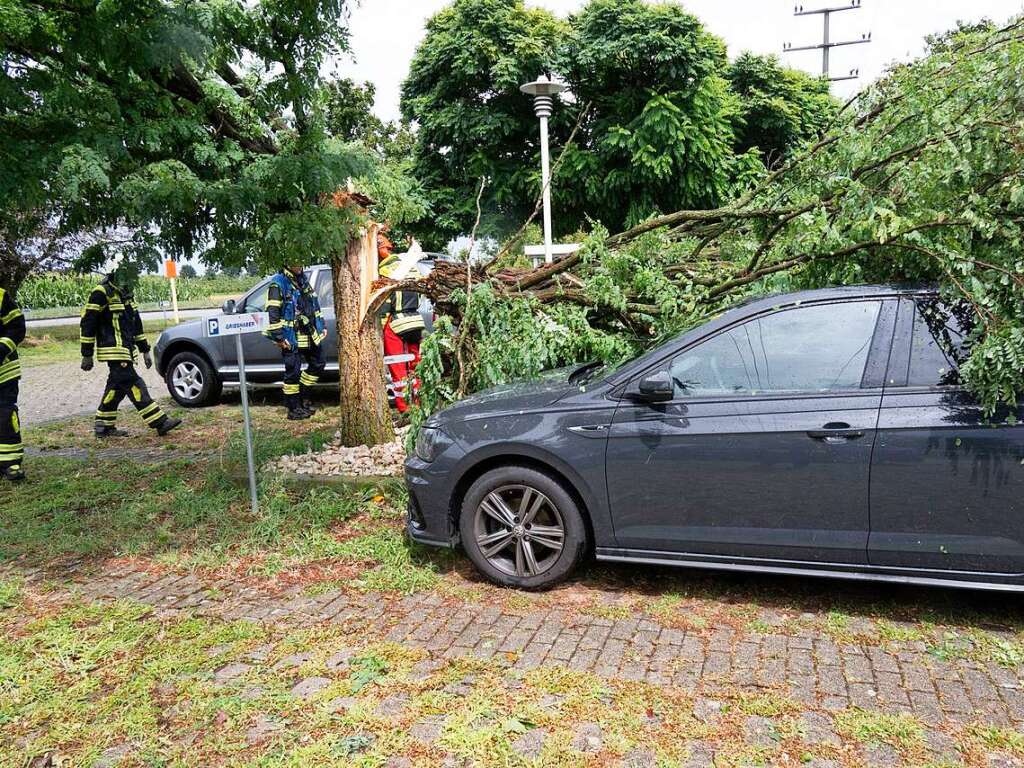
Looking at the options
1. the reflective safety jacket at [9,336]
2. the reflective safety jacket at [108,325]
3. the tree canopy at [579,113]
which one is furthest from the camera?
the tree canopy at [579,113]

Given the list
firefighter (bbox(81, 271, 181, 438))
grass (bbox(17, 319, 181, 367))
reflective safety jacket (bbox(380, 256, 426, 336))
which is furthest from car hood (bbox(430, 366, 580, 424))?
grass (bbox(17, 319, 181, 367))

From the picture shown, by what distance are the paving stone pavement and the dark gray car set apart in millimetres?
356

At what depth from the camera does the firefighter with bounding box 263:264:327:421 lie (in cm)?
864

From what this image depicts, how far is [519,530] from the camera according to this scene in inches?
161

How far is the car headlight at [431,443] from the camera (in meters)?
4.26

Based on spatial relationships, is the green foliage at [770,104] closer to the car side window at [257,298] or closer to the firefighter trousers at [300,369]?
the car side window at [257,298]

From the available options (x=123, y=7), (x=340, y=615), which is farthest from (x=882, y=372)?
(x=123, y=7)

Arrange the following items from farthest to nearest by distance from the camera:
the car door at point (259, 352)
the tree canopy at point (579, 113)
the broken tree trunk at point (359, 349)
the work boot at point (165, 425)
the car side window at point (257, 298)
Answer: the tree canopy at point (579, 113) → the car side window at point (257, 298) → the car door at point (259, 352) → the work boot at point (165, 425) → the broken tree trunk at point (359, 349)

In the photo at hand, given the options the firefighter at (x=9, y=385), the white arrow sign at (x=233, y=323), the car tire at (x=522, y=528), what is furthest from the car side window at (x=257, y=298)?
the car tire at (x=522, y=528)

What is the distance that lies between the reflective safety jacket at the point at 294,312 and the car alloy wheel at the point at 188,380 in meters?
2.13

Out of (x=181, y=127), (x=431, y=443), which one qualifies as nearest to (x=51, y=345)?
(x=181, y=127)

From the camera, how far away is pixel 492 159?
21578 millimetres

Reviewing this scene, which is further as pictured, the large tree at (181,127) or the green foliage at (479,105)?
the green foliage at (479,105)

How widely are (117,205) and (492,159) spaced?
18.1 metres
